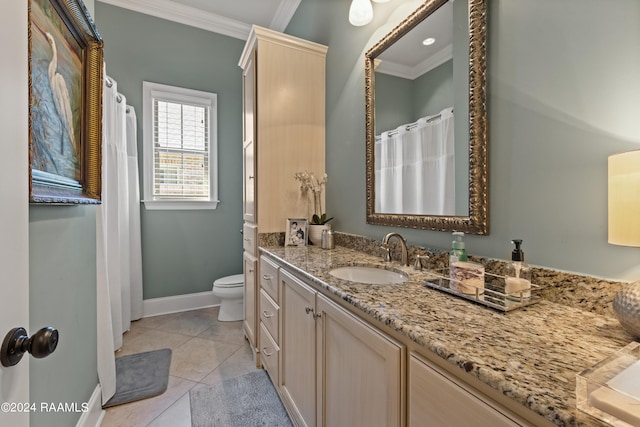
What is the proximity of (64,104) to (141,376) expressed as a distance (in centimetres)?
174

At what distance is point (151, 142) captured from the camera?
294 cm

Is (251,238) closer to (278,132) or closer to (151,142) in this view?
(278,132)

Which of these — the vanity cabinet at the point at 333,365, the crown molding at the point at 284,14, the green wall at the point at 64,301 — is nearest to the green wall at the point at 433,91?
the vanity cabinet at the point at 333,365

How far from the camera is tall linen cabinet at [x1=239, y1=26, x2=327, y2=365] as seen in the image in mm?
2047

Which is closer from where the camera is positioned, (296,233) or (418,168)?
(418,168)

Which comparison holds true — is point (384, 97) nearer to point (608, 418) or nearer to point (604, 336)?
point (604, 336)

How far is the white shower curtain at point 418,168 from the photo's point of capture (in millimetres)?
1229

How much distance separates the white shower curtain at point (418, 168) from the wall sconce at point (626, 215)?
55 centimetres

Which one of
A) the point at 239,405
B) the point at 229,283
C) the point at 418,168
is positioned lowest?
the point at 239,405

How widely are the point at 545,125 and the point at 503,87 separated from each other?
21 centimetres

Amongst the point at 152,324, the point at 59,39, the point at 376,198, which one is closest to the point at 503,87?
the point at 376,198

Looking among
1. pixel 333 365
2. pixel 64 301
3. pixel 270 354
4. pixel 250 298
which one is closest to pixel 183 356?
pixel 250 298

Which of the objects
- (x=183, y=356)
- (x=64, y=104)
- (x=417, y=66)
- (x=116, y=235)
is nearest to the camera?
(x=64, y=104)

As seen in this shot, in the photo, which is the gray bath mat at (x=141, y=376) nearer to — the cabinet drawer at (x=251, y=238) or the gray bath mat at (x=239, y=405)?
the gray bath mat at (x=239, y=405)
